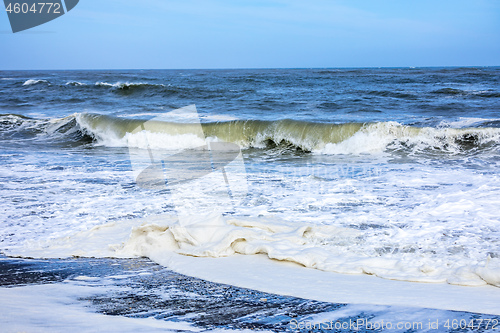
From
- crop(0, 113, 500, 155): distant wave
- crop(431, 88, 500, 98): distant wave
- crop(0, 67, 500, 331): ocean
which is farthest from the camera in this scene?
crop(431, 88, 500, 98): distant wave

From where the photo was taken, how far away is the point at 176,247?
3.81 meters

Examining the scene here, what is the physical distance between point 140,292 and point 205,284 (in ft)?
1.46

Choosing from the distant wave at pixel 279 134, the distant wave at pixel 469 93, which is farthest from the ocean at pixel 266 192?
the distant wave at pixel 469 93

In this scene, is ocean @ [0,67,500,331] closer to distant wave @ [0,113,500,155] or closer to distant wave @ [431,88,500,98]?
distant wave @ [0,113,500,155]

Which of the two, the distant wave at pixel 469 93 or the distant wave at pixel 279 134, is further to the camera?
the distant wave at pixel 469 93

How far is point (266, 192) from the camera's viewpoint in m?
6.14

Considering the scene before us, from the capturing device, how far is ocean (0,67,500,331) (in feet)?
11.9

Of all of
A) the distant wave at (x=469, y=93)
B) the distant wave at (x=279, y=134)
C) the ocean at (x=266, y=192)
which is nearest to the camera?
the ocean at (x=266, y=192)

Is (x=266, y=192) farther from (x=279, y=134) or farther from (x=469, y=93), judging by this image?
(x=469, y=93)

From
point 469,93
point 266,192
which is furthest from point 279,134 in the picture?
point 469,93

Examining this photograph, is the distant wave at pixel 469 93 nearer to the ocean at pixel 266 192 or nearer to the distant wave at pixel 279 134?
the ocean at pixel 266 192

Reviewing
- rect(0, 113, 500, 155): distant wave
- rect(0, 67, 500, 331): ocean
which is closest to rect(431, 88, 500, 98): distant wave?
rect(0, 67, 500, 331): ocean

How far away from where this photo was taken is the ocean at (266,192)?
3.63m

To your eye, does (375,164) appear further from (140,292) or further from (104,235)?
(140,292)
